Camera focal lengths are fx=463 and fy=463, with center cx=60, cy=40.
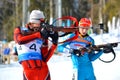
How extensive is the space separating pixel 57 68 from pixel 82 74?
237cm

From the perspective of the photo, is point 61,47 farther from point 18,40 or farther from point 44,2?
point 44,2

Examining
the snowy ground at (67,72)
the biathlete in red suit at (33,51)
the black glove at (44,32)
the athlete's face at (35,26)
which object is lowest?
the snowy ground at (67,72)

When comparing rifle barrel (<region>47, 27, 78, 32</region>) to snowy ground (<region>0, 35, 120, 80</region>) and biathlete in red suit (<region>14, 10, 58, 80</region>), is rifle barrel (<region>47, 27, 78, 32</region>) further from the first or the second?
snowy ground (<region>0, 35, 120, 80</region>)

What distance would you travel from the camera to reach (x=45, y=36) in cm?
518

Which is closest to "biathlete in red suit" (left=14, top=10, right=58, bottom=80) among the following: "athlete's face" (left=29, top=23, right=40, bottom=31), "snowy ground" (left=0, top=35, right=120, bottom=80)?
"athlete's face" (left=29, top=23, right=40, bottom=31)

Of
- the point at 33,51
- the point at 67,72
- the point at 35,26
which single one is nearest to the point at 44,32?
the point at 35,26

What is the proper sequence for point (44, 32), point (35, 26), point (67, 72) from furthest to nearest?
1. point (67, 72)
2. point (35, 26)
3. point (44, 32)

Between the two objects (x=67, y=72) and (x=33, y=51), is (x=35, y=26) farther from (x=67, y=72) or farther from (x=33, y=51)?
(x=67, y=72)

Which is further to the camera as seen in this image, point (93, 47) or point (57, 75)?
point (57, 75)

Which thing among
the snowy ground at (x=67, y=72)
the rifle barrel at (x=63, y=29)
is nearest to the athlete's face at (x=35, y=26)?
the rifle barrel at (x=63, y=29)

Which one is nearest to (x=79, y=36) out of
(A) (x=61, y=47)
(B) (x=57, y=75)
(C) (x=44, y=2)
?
(A) (x=61, y=47)

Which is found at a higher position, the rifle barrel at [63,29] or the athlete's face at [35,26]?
the athlete's face at [35,26]

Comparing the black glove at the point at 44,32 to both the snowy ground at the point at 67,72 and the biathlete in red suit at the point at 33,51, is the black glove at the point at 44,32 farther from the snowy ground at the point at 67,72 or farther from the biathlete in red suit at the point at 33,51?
the snowy ground at the point at 67,72

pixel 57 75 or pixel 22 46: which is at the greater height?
pixel 22 46
